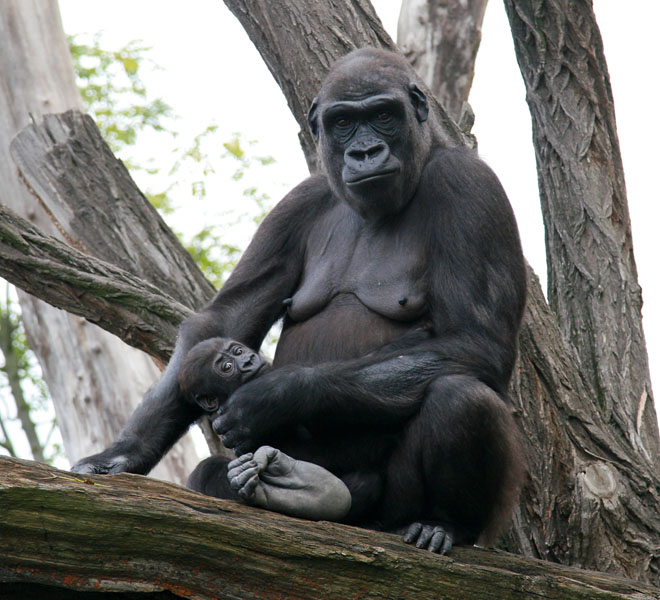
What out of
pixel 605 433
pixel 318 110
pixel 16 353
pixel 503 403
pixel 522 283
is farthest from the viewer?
pixel 16 353

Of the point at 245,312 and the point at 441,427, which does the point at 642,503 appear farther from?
the point at 245,312

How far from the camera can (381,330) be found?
423 cm

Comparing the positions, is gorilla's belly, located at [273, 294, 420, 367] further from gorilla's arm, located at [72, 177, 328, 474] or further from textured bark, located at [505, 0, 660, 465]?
textured bark, located at [505, 0, 660, 465]

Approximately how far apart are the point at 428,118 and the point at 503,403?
1497 mm

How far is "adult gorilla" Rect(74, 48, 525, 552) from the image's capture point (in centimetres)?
382

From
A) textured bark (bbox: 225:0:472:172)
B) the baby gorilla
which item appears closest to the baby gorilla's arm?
the baby gorilla

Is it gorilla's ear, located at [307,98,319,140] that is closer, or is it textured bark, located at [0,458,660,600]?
textured bark, located at [0,458,660,600]

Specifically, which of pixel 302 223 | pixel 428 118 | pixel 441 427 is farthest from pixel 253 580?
pixel 428 118

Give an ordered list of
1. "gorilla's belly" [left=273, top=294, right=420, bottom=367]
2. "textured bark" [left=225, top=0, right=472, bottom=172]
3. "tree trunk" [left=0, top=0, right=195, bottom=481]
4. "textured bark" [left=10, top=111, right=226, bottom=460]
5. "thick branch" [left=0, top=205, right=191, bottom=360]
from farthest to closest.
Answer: "tree trunk" [left=0, top=0, right=195, bottom=481], "textured bark" [left=10, top=111, right=226, bottom=460], "textured bark" [left=225, top=0, right=472, bottom=172], "thick branch" [left=0, top=205, right=191, bottom=360], "gorilla's belly" [left=273, top=294, right=420, bottom=367]

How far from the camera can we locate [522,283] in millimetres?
4141

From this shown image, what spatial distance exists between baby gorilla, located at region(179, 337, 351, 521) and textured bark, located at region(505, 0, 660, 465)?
2509 mm

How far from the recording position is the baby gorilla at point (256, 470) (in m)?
3.54

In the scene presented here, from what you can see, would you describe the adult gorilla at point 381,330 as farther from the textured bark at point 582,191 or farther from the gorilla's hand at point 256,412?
the textured bark at point 582,191

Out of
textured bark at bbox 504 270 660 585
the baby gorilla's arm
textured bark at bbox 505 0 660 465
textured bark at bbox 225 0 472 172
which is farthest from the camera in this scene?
textured bark at bbox 505 0 660 465
